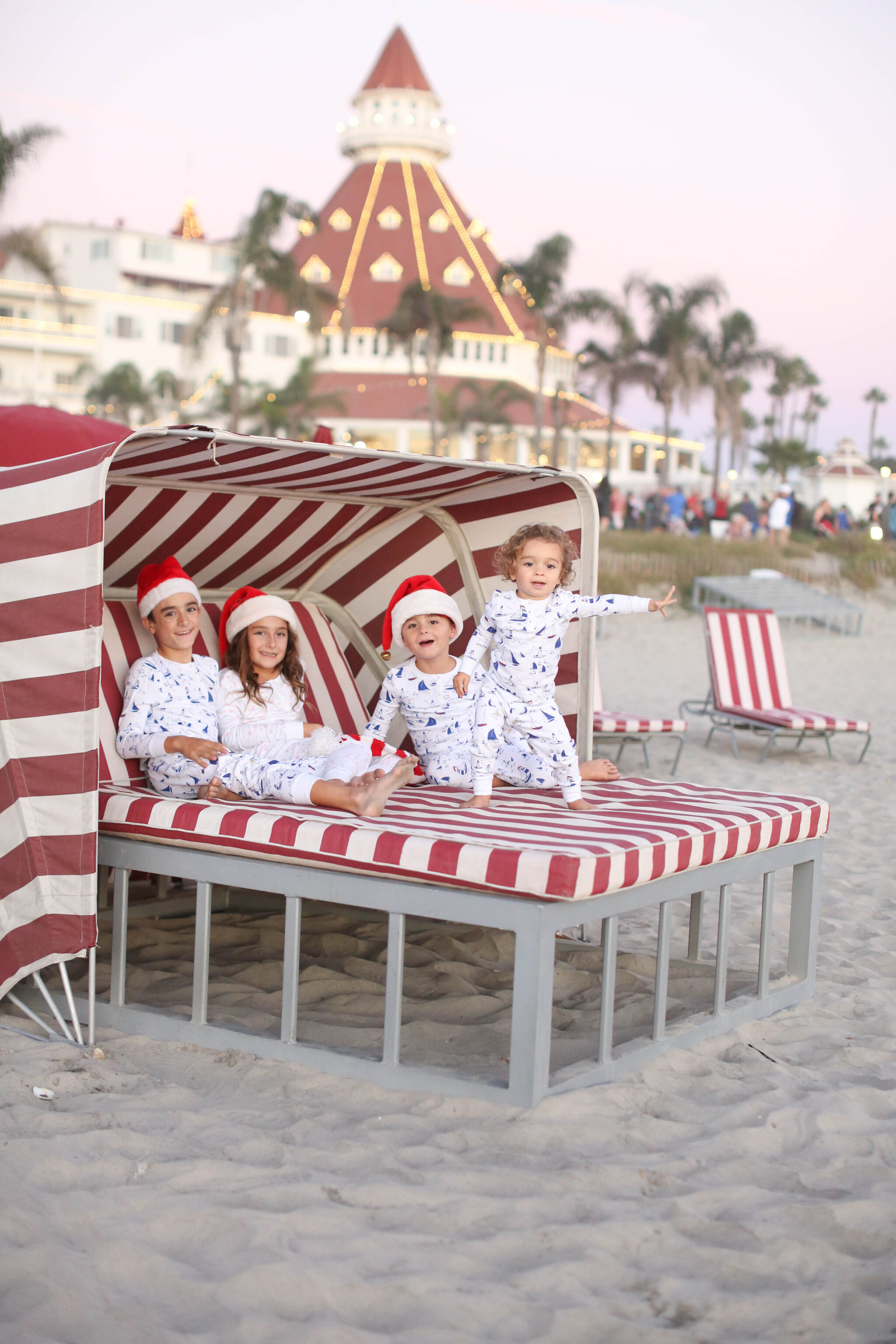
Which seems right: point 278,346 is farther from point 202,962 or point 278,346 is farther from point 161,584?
point 202,962

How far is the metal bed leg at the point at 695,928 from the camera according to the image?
4496 millimetres

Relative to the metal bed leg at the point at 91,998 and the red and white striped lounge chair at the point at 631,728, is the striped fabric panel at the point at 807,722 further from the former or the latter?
the metal bed leg at the point at 91,998

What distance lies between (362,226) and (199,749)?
204 feet

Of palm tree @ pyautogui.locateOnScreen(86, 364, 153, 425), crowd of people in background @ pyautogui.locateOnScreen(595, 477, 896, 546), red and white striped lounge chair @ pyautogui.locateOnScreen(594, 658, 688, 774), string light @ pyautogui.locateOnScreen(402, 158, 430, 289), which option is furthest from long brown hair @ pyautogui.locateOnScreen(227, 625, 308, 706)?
string light @ pyautogui.locateOnScreen(402, 158, 430, 289)

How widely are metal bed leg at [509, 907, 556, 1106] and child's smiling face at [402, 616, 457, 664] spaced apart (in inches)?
74.7

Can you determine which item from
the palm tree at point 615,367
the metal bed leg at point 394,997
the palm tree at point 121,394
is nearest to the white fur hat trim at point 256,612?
the metal bed leg at point 394,997

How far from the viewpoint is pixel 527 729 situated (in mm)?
4410

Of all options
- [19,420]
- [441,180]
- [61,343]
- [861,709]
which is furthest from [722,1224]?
[441,180]

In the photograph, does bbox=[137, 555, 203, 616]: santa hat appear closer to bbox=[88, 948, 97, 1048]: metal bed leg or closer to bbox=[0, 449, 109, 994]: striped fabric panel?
bbox=[0, 449, 109, 994]: striped fabric panel

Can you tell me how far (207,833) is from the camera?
3.56 meters

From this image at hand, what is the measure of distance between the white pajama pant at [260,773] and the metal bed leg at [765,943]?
1360mm

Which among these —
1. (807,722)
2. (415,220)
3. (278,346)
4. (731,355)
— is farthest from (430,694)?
(415,220)

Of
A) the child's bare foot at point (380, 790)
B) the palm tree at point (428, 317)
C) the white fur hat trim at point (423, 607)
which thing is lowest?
the child's bare foot at point (380, 790)

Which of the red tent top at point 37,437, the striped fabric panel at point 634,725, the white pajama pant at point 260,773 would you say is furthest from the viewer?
the striped fabric panel at point 634,725
